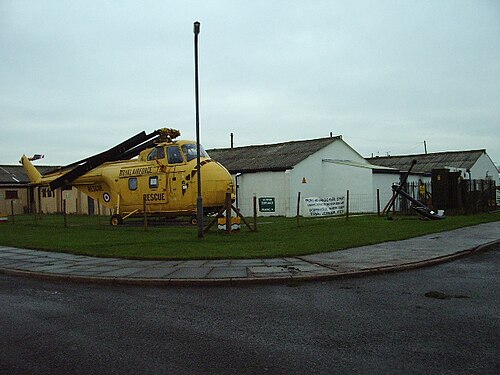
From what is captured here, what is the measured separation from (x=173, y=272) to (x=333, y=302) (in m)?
3.77

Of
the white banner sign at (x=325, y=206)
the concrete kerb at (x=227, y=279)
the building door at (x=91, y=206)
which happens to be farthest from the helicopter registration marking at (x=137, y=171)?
the building door at (x=91, y=206)

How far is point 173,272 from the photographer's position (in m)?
10.0

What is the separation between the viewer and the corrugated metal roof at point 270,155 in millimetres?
32531

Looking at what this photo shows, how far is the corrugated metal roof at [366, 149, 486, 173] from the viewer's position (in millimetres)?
51000

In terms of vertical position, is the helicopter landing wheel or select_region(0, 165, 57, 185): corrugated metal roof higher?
select_region(0, 165, 57, 185): corrugated metal roof

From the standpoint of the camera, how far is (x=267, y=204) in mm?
31844

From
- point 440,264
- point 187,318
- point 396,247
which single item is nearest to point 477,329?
point 187,318

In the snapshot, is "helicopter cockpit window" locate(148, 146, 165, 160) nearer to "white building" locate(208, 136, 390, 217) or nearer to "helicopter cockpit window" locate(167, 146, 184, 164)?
"helicopter cockpit window" locate(167, 146, 184, 164)

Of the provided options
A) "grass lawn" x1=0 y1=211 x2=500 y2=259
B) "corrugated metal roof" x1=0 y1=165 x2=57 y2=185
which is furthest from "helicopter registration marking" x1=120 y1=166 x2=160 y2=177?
"corrugated metal roof" x1=0 y1=165 x2=57 y2=185

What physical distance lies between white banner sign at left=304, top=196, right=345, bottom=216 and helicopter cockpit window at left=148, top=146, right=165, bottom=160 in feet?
33.6

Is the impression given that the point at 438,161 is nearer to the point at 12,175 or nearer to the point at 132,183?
the point at 132,183

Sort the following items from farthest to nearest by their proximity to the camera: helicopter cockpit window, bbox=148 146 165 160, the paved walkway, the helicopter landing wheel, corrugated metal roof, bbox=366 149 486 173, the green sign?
corrugated metal roof, bbox=366 149 486 173, the green sign, the helicopter landing wheel, helicopter cockpit window, bbox=148 146 165 160, the paved walkway

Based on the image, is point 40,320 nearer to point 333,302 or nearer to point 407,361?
point 333,302

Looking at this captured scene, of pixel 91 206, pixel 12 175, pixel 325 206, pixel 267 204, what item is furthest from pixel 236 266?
pixel 12 175
